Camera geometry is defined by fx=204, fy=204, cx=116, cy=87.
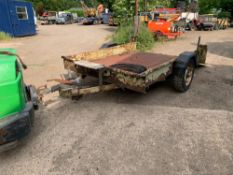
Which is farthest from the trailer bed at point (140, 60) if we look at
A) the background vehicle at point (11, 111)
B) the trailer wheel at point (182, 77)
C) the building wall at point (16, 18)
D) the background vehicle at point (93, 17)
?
the background vehicle at point (93, 17)

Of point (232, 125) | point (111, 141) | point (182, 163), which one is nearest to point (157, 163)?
point (182, 163)

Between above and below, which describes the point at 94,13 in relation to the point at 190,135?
above

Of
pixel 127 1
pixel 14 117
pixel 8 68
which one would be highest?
pixel 127 1

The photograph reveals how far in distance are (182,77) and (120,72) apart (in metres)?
1.70

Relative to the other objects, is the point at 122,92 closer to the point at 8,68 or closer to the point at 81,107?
the point at 81,107

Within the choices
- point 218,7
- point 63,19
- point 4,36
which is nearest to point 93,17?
point 63,19

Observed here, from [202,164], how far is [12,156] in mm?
2704

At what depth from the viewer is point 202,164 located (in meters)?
2.79

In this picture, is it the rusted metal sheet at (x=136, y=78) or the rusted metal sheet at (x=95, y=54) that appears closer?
the rusted metal sheet at (x=136, y=78)

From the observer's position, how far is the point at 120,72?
382cm

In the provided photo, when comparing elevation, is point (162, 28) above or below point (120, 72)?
above

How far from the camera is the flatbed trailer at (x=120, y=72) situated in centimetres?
376

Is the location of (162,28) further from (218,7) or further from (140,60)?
(218,7)

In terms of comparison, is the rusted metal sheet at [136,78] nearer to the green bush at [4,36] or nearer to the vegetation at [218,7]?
the green bush at [4,36]
